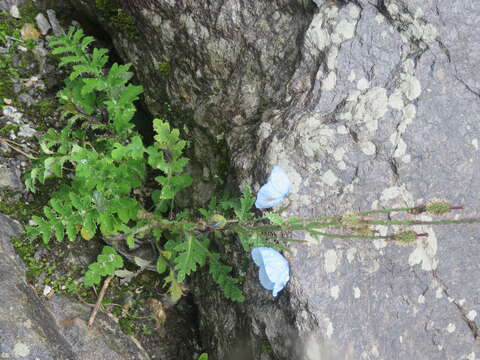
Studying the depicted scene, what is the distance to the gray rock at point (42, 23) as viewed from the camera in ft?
11.7

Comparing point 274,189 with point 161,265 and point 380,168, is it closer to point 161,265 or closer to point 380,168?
point 380,168

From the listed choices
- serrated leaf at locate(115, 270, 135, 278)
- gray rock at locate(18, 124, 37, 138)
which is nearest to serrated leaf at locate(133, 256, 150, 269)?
serrated leaf at locate(115, 270, 135, 278)

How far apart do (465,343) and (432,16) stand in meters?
1.74

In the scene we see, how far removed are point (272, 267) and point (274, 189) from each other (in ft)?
1.19

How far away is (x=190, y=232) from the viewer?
9.57ft

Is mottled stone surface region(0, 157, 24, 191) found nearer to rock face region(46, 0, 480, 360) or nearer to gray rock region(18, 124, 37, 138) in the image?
gray rock region(18, 124, 37, 138)

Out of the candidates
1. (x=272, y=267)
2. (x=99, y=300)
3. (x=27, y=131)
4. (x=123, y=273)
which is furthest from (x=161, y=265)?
(x=27, y=131)

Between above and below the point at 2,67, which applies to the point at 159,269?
below

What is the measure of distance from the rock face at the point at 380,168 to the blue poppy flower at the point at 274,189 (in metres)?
0.23

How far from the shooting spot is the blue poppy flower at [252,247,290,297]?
7.66ft

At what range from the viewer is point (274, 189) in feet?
7.79

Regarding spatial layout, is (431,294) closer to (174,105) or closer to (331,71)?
(331,71)

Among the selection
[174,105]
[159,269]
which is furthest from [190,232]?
[174,105]

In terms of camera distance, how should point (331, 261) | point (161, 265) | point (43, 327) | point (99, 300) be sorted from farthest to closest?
point (161, 265), point (99, 300), point (43, 327), point (331, 261)
